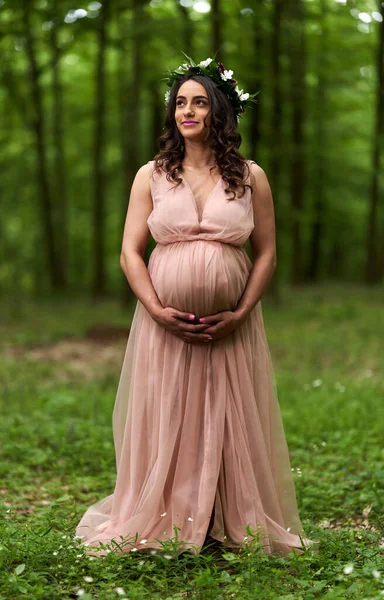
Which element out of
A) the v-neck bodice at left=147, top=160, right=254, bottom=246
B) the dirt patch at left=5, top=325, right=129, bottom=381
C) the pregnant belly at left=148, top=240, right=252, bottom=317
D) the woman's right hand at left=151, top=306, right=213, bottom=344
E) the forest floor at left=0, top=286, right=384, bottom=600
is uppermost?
the v-neck bodice at left=147, top=160, right=254, bottom=246

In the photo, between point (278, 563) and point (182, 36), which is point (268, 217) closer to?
point (278, 563)

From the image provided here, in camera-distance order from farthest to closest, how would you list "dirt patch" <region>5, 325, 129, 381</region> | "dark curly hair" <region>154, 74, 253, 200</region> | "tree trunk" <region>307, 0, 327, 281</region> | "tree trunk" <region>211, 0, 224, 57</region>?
"tree trunk" <region>307, 0, 327, 281</region> → "tree trunk" <region>211, 0, 224, 57</region> → "dirt patch" <region>5, 325, 129, 381</region> → "dark curly hair" <region>154, 74, 253, 200</region>

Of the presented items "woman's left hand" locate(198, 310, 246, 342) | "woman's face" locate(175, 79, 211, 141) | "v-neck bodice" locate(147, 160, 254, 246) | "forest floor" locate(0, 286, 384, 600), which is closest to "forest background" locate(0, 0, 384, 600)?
"forest floor" locate(0, 286, 384, 600)

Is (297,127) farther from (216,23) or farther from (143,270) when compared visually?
(143,270)

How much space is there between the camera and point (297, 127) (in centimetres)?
2017

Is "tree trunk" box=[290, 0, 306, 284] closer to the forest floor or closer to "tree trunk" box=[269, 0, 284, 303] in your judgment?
"tree trunk" box=[269, 0, 284, 303]

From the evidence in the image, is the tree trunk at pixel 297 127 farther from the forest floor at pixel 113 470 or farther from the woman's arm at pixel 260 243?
the woman's arm at pixel 260 243

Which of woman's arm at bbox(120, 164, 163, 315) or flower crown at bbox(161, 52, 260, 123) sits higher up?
flower crown at bbox(161, 52, 260, 123)

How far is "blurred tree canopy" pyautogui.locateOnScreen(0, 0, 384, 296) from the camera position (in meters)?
15.4

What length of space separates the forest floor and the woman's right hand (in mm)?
1133

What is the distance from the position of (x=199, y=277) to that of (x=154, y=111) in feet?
62.1

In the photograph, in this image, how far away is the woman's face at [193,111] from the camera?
412cm

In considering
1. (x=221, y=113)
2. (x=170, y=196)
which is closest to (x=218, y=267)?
(x=170, y=196)

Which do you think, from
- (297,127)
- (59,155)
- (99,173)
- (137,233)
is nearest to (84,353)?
(137,233)
